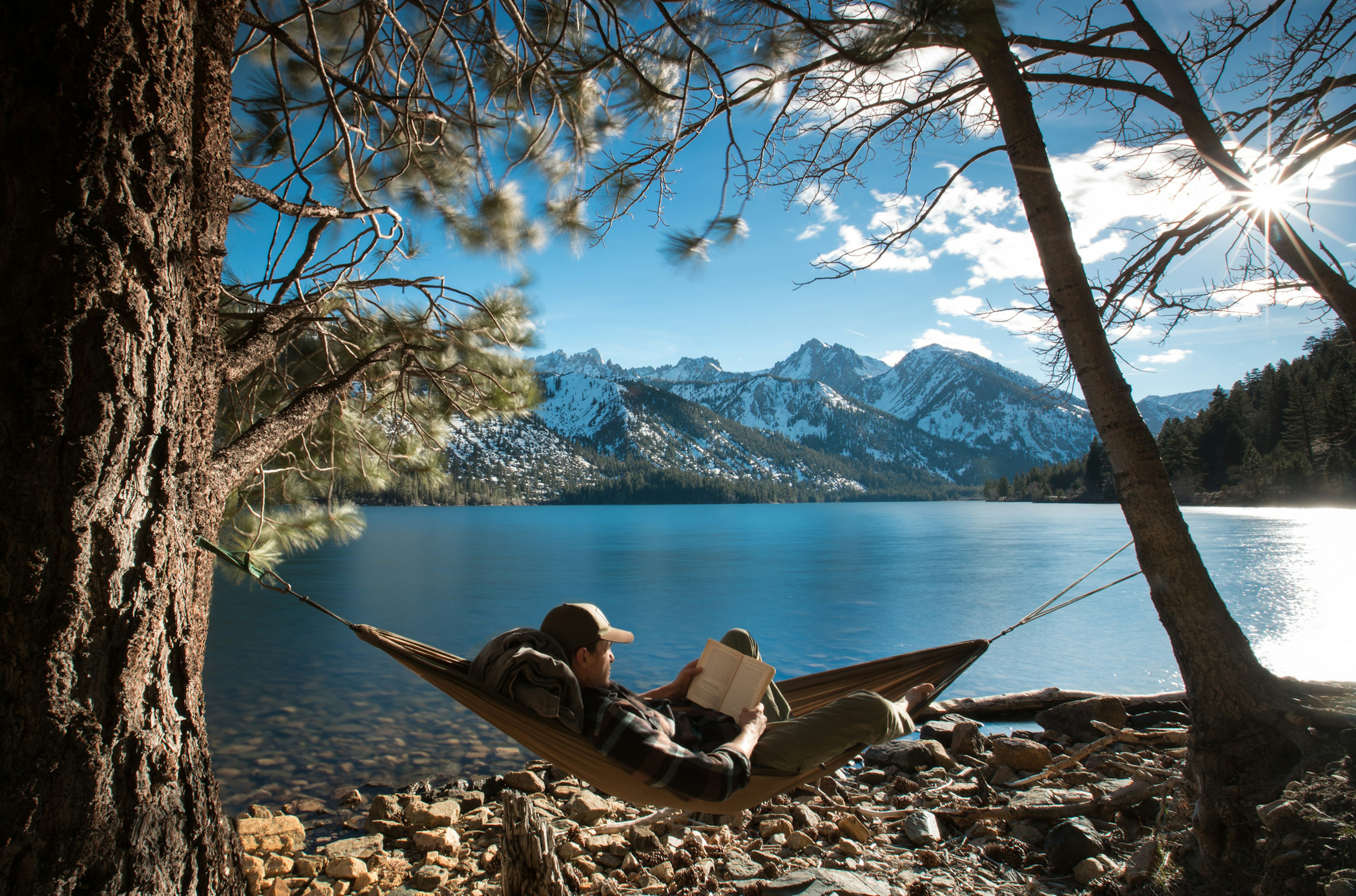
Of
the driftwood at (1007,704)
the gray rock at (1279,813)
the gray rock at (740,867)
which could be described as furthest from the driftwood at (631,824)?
the driftwood at (1007,704)

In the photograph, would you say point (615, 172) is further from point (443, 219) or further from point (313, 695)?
point (313, 695)

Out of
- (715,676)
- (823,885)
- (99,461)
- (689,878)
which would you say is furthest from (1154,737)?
(99,461)

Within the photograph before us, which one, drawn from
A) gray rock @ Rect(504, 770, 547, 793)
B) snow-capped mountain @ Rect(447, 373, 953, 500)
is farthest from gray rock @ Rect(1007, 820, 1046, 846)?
snow-capped mountain @ Rect(447, 373, 953, 500)

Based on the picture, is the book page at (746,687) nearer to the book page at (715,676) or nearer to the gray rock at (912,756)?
the book page at (715,676)

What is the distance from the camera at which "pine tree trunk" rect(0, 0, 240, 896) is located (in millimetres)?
1102

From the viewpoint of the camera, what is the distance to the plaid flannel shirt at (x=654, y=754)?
171 cm

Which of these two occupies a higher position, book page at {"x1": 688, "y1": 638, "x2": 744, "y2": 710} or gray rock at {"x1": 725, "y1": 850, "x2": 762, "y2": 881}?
book page at {"x1": 688, "y1": 638, "x2": 744, "y2": 710}

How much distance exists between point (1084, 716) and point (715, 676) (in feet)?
12.0

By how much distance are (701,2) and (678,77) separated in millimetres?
393

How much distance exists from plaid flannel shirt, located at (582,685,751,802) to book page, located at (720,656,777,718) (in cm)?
21

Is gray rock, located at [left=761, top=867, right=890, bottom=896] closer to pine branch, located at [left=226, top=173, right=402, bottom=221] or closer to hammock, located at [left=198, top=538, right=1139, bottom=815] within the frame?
hammock, located at [left=198, top=538, right=1139, bottom=815]

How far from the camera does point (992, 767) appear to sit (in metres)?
3.61

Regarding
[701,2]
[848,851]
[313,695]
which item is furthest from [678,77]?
[313,695]

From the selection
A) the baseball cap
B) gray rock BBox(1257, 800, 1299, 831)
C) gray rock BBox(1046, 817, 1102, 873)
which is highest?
the baseball cap
